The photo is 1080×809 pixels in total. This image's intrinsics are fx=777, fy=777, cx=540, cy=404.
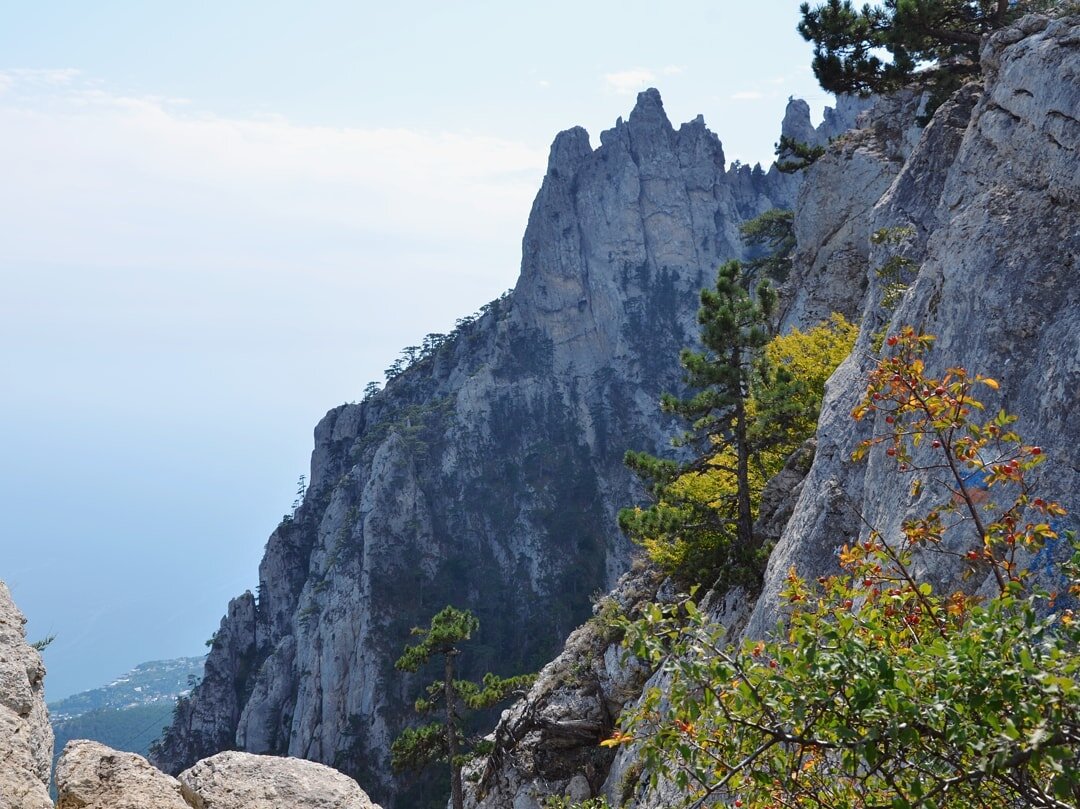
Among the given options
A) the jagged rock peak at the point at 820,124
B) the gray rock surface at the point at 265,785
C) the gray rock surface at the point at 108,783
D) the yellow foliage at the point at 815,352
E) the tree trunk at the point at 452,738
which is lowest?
the tree trunk at the point at 452,738

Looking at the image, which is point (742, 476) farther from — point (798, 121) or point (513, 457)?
point (798, 121)

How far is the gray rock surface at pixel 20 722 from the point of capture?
4.98m

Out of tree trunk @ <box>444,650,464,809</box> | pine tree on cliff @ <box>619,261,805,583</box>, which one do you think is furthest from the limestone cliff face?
pine tree on cliff @ <box>619,261,805,583</box>

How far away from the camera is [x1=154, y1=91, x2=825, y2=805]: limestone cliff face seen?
83625 millimetres

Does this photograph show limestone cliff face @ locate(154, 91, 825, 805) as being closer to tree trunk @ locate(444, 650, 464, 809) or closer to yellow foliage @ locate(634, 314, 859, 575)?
tree trunk @ locate(444, 650, 464, 809)

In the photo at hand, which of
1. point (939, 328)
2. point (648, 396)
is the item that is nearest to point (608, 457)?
point (648, 396)

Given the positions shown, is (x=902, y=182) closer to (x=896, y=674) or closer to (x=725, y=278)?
(x=725, y=278)

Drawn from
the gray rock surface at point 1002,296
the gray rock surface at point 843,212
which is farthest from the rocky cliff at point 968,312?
the gray rock surface at point 843,212

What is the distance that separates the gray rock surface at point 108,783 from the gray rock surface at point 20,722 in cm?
30

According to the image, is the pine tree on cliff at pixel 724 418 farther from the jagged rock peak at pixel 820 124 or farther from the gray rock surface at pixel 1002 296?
the jagged rock peak at pixel 820 124

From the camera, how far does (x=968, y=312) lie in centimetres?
984

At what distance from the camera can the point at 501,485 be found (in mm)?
99188

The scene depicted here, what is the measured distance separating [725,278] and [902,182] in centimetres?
404

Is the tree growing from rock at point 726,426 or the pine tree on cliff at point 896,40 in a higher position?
the pine tree on cliff at point 896,40
